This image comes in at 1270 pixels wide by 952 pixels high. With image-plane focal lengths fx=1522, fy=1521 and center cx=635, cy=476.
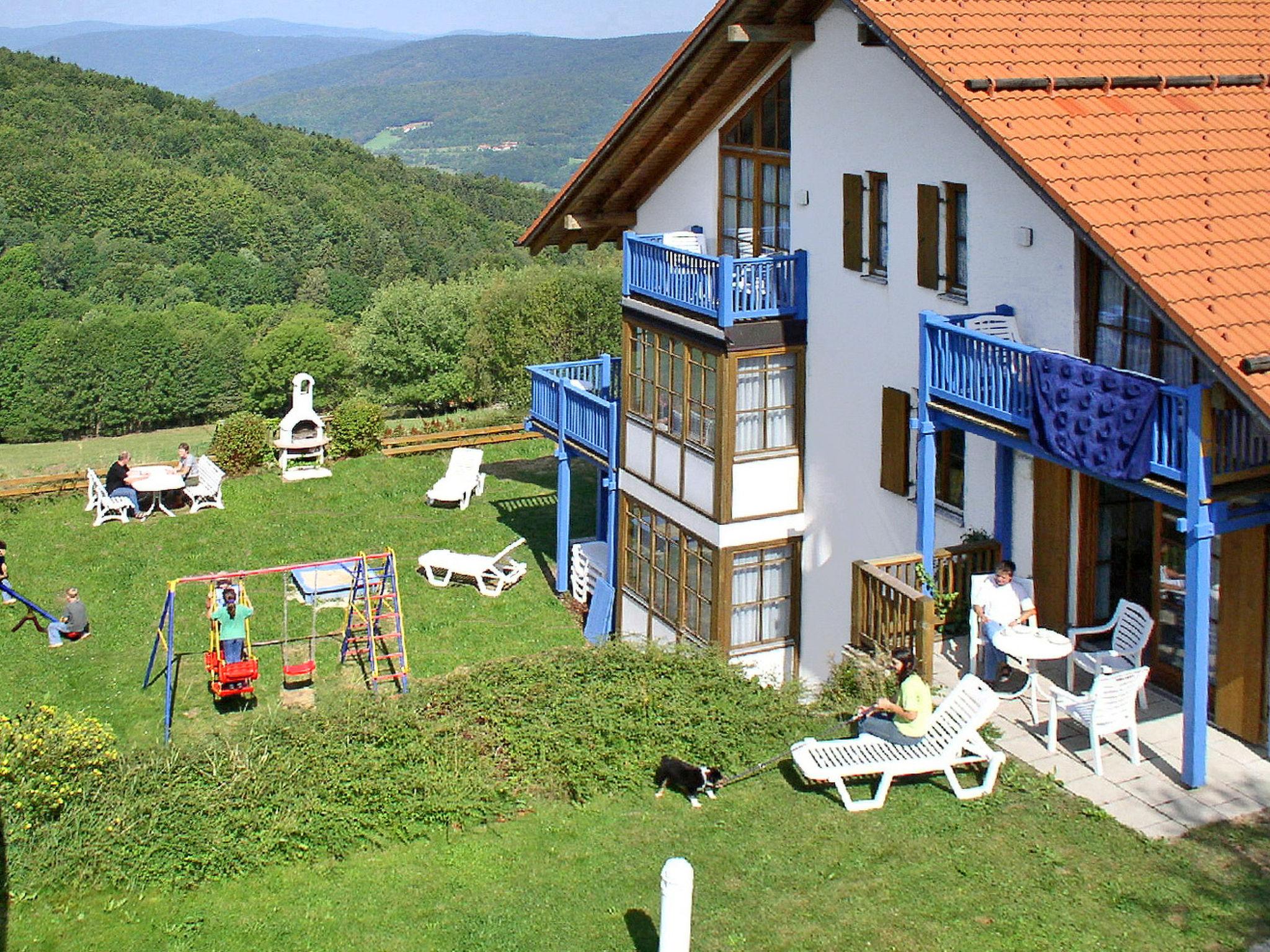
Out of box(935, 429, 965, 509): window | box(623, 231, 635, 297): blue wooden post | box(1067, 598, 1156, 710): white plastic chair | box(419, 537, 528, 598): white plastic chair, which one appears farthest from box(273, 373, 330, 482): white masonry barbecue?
box(1067, 598, 1156, 710): white plastic chair

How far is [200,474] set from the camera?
1088 inches

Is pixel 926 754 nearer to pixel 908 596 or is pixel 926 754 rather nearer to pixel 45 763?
pixel 908 596

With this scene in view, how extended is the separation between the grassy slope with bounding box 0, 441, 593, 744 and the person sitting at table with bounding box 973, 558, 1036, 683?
804 centimetres

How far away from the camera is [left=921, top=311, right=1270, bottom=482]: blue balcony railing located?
37.7ft

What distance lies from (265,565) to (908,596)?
13262 millimetres

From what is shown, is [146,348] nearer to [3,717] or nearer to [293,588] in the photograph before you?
[293,588]

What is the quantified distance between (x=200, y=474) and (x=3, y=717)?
14498 mm

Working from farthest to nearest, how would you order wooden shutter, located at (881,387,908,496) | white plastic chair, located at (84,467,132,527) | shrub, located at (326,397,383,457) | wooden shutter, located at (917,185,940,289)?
shrub, located at (326,397,383,457), white plastic chair, located at (84,467,132,527), wooden shutter, located at (881,387,908,496), wooden shutter, located at (917,185,940,289)

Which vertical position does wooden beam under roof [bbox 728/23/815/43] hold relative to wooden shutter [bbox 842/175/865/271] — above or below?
above

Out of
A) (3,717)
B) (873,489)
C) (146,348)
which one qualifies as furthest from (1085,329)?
(146,348)

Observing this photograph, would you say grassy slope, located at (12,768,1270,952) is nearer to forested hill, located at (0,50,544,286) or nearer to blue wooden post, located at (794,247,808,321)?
blue wooden post, located at (794,247,808,321)

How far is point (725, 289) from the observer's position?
57.2 ft

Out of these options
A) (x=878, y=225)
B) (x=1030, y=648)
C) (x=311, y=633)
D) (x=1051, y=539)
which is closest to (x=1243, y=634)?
(x=1030, y=648)

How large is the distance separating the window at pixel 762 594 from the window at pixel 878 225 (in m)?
3.78
